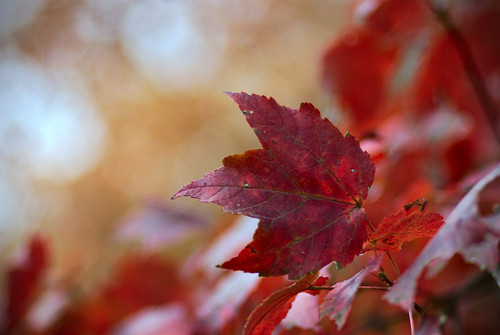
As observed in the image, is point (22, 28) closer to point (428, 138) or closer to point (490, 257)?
point (428, 138)

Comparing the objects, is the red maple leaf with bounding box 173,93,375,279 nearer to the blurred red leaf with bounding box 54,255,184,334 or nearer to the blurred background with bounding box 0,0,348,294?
the blurred red leaf with bounding box 54,255,184,334

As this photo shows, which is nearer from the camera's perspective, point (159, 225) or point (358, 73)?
point (358, 73)

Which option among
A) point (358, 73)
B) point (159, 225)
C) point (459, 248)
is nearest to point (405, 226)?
point (459, 248)

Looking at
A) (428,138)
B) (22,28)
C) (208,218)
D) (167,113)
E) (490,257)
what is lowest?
(490,257)

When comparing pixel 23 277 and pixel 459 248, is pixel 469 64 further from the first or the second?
pixel 23 277

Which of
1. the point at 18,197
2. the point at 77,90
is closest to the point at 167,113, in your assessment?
the point at 77,90

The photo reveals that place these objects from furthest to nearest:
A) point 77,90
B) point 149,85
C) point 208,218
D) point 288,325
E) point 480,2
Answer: point 149,85 < point 77,90 < point 208,218 < point 480,2 < point 288,325
